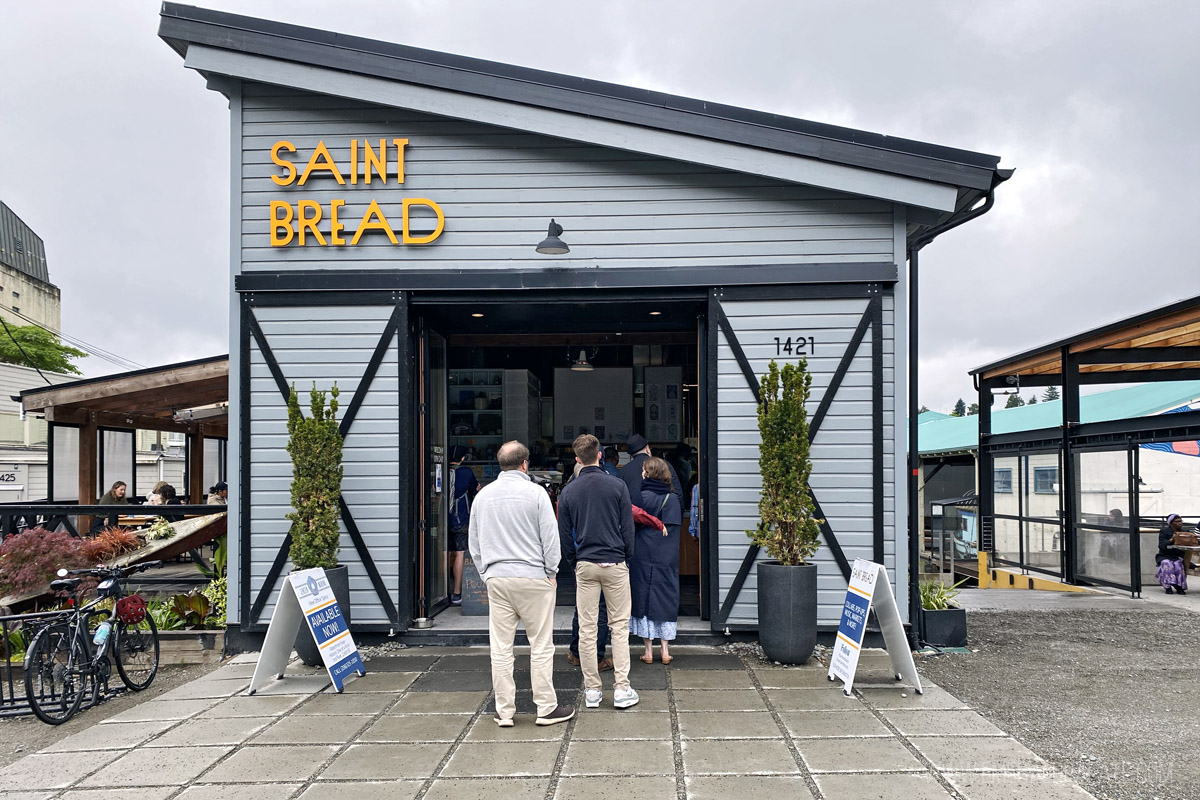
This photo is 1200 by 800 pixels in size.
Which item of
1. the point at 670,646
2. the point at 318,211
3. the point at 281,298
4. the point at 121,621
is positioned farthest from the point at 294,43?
the point at 670,646

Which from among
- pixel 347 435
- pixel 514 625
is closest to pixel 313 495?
pixel 347 435

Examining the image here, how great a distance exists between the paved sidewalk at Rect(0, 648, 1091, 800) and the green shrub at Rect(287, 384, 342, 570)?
96cm

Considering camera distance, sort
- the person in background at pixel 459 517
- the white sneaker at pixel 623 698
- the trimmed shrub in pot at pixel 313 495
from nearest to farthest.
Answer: the white sneaker at pixel 623 698
the trimmed shrub in pot at pixel 313 495
the person in background at pixel 459 517

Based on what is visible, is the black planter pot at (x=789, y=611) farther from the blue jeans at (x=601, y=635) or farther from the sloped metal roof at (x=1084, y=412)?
the sloped metal roof at (x=1084, y=412)

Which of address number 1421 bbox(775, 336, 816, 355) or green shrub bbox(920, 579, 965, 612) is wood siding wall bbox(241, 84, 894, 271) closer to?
address number 1421 bbox(775, 336, 816, 355)

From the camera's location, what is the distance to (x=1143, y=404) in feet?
47.9

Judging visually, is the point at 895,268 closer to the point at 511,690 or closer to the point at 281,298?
the point at 511,690

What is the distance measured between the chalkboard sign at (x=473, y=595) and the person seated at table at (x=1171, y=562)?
867 cm

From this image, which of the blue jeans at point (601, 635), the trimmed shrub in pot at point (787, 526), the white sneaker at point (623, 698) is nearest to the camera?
the white sneaker at point (623, 698)

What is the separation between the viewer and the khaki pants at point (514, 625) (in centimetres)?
486

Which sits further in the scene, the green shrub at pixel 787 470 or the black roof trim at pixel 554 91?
the black roof trim at pixel 554 91

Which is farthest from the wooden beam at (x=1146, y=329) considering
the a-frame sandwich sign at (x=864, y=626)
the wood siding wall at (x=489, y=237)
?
the a-frame sandwich sign at (x=864, y=626)

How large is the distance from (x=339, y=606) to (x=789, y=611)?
3336mm

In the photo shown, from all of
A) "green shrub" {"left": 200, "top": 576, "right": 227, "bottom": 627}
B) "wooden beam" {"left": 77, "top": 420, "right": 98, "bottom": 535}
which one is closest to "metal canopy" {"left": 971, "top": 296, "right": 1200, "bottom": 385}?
"green shrub" {"left": 200, "top": 576, "right": 227, "bottom": 627}
